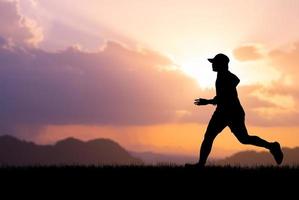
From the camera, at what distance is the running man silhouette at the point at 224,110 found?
12242mm

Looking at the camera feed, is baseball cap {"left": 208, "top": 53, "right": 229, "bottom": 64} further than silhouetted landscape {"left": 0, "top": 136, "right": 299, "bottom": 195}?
Yes

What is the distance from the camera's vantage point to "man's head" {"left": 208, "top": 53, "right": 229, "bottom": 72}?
40.7ft

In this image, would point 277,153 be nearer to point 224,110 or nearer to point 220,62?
point 224,110
